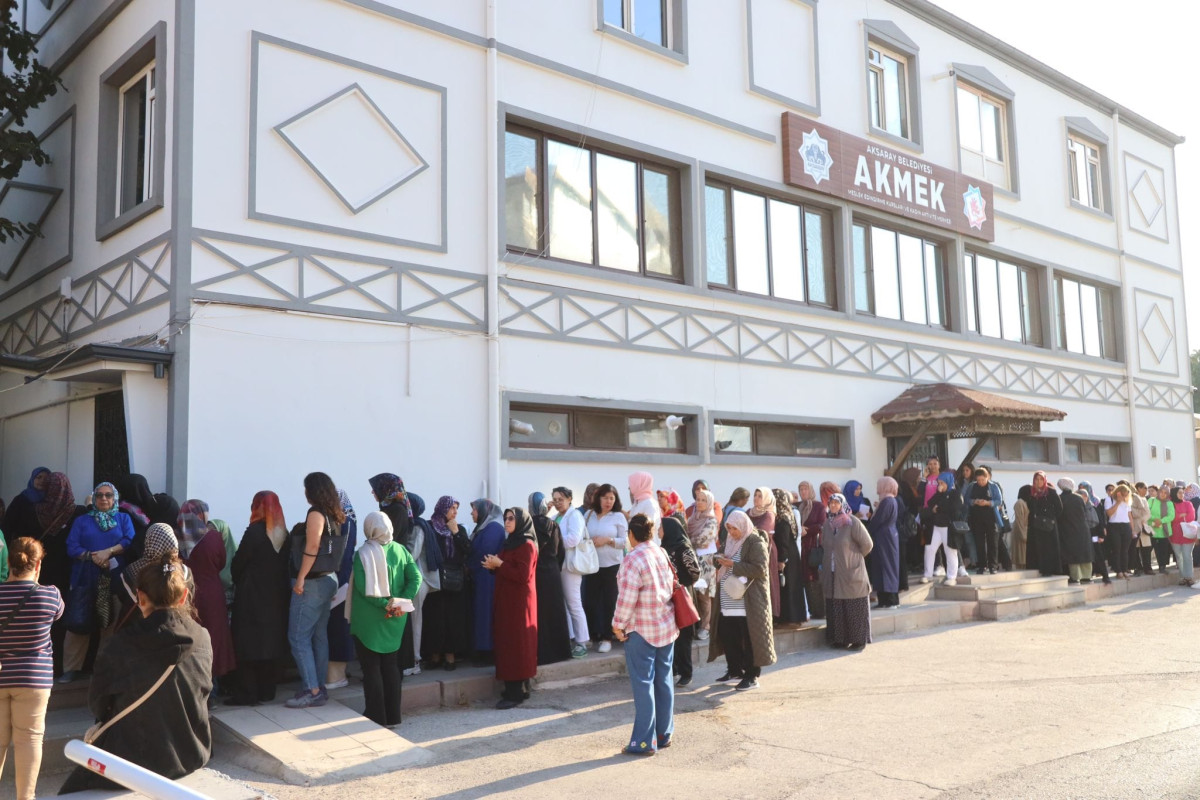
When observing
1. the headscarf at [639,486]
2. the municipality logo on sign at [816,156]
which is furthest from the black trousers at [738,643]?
the municipality logo on sign at [816,156]

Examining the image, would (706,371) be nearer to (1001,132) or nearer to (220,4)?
(220,4)

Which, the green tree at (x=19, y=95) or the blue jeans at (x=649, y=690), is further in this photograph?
the green tree at (x=19, y=95)

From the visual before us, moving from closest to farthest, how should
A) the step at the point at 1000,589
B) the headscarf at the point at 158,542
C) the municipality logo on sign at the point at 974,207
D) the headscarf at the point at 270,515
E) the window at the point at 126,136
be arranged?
the headscarf at the point at 158,542 < the headscarf at the point at 270,515 < the window at the point at 126,136 < the step at the point at 1000,589 < the municipality logo on sign at the point at 974,207

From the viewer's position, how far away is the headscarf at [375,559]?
7.71 metres

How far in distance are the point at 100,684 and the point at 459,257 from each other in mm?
7193

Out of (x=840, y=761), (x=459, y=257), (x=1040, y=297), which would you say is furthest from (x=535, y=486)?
(x=1040, y=297)

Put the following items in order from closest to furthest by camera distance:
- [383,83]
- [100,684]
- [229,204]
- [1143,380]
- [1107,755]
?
1. [100,684]
2. [1107,755]
3. [229,204]
4. [383,83]
5. [1143,380]

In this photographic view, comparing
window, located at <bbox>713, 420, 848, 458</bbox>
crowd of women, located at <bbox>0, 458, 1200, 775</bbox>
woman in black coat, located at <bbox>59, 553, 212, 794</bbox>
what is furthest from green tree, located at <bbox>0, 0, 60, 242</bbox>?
window, located at <bbox>713, 420, 848, 458</bbox>

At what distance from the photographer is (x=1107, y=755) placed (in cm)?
677

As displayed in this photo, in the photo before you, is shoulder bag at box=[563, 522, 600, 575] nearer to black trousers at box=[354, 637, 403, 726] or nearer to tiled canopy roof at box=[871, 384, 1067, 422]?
black trousers at box=[354, 637, 403, 726]

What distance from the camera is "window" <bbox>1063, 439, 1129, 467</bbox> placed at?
68.5 feet

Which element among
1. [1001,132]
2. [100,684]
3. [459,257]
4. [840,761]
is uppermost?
[1001,132]

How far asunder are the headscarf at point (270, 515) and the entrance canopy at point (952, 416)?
34.7 ft

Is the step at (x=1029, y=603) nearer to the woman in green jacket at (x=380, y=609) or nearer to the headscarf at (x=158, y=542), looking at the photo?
the woman in green jacket at (x=380, y=609)
